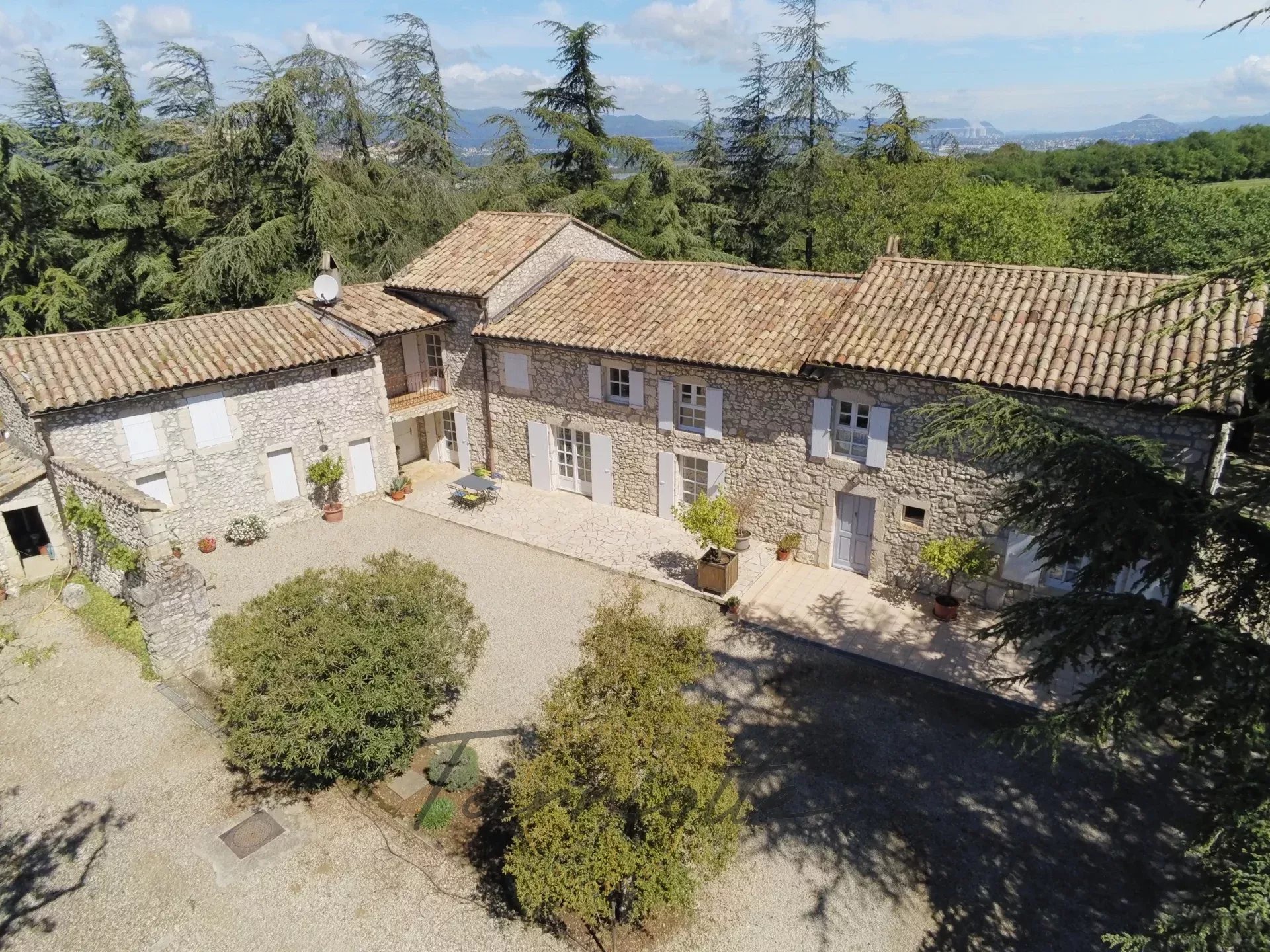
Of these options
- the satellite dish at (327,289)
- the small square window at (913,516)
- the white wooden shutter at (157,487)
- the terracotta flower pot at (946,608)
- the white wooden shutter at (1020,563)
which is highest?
the satellite dish at (327,289)

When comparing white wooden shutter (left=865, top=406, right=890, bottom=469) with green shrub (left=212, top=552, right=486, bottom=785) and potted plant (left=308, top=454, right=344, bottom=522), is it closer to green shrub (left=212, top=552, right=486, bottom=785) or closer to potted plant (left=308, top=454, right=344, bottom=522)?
green shrub (left=212, top=552, right=486, bottom=785)

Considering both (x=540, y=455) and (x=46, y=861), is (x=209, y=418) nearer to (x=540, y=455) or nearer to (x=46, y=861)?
(x=540, y=455)

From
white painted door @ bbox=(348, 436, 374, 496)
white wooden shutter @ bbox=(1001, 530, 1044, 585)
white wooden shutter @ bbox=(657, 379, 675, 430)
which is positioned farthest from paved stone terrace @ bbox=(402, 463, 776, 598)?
white wooden shutter @ bbox=(1001, 530, 1044, 585)

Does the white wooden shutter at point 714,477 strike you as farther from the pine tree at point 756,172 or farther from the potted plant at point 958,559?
the pine tree at point 756,172

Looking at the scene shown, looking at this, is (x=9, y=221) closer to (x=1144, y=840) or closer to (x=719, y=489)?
(x=719, y=489)

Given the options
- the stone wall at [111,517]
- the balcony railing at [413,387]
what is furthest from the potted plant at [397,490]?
the stone wall at [111,517]

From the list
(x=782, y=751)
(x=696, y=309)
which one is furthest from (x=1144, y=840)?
(x=696, y=309)
